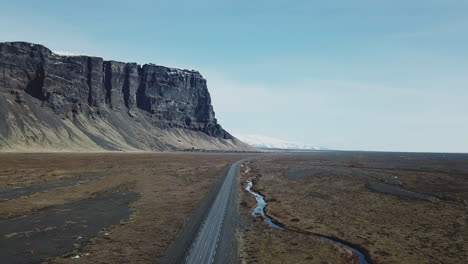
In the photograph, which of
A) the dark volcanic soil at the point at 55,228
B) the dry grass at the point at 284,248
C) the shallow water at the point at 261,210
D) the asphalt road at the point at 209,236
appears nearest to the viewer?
the asphalt road at the point at 209,236

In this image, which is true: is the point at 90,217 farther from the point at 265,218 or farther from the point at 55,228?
the point at 265,218

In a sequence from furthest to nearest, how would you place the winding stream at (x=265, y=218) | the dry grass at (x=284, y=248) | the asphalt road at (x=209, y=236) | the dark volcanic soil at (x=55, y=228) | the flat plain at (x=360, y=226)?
1. the winding stream at (x=265, y=218)
2. the flat plain at (x=360, y=226)
3. the dark volcanic soil at (x=55, y=228)
4. the dry grass at (x=284, y=248)
5. the asphalt road at (x=209, y=236)

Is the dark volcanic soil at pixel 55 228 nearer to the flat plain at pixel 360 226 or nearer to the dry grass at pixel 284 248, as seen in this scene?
the dry grass at pixel 284 248

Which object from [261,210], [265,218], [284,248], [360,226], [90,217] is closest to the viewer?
[284,248]

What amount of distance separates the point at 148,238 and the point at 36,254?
11.3 m

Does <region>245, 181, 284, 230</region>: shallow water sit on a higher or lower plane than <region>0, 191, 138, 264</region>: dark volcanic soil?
higher

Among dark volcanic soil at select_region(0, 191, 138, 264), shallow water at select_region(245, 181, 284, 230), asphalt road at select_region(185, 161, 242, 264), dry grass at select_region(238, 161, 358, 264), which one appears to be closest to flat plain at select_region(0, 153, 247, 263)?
dark volcanic soil at select_region(0, 191, 138, 264)

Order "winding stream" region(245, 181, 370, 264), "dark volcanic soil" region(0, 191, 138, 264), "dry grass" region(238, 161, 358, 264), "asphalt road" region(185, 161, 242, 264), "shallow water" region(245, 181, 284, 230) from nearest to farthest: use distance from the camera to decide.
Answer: "asphalt road" region(185, 161, 242, 264), "dry grass" region(238, 161, 358, 264), "dark volcanic soil" region(0, 191, 138, 264), "winding stream" region(245, 181, 370, 264), "shallow water" region(245, 181, 284, 230)

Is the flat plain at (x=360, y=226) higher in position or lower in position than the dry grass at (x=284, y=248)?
higher

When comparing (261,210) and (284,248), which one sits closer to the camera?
(284,248)

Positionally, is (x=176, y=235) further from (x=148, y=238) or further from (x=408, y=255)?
(x=408, y=255)

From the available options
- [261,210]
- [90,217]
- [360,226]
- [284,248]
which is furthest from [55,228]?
[360,226]

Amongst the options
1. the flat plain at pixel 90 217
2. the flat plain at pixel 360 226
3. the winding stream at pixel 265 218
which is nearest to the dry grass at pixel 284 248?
the flat plain at pixel 360 226

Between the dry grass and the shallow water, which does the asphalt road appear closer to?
the dry grass
